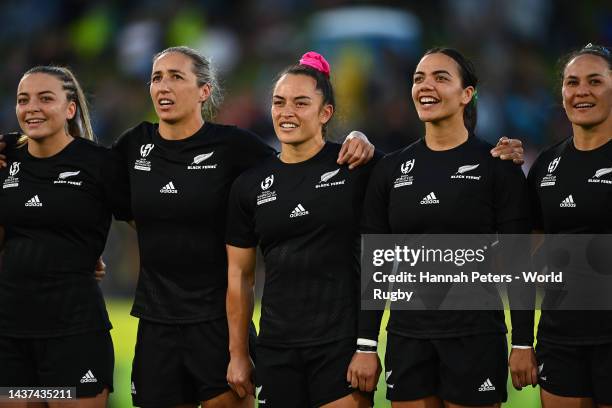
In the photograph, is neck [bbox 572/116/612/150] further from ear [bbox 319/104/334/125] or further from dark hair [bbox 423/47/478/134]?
ear [bbox 319/104/334/125]

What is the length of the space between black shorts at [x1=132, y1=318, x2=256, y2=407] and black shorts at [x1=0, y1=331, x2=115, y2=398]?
235 mm

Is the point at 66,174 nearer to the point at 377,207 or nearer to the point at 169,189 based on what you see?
the point at 169,189

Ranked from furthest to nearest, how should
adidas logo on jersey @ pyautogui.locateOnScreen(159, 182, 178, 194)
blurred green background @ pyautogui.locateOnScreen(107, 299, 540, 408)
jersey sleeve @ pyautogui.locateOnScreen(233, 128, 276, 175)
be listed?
blurred green background @ pyautogui.locateOnScreen(107, 299, 540, 408), jersey sleeve @ pyautogui.locateOnScreen(233, 128, 276, 175), adidas logo on jersey @ pyautogui.locateOnScreen(159, 182, 178, 194)

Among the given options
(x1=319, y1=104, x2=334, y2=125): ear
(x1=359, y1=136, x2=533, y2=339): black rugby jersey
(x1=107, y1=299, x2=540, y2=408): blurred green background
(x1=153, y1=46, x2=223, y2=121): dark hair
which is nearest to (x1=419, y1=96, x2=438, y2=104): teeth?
(x1=359, y1=136, x2=533, y2=339): black rugby jersey

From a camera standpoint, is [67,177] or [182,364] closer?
[182,364]

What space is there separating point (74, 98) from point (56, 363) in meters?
1.44

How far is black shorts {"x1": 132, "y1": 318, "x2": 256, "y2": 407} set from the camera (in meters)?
5.27

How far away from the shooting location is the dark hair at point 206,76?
5.54 meters

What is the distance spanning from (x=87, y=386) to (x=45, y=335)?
0.33m

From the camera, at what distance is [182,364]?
5.30 m

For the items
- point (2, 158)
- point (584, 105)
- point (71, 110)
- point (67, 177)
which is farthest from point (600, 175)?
point (2, 158)

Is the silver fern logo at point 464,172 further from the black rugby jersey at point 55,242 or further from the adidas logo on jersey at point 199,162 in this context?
the black rugby jersey at point 55,242

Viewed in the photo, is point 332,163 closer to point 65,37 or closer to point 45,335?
point 45,335

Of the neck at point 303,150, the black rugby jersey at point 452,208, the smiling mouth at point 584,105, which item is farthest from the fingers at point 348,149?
the smiling mouth at point 584,105
